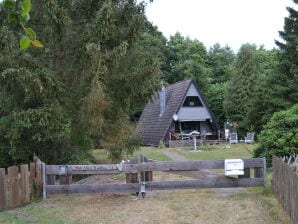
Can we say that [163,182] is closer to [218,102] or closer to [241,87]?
[241,87]

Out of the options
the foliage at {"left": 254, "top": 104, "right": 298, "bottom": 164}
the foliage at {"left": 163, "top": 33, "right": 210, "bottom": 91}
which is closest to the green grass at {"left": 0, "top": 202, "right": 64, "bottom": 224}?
the foliage at {"left": 254, "top": 104, "right": 298, "bottom": 164}

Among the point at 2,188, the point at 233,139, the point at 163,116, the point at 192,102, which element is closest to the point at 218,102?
the point at 192,102

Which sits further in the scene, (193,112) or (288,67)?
(193,112)

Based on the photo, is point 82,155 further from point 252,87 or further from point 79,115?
point 252,87

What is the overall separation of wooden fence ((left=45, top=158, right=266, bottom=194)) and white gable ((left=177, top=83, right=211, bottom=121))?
961 inches

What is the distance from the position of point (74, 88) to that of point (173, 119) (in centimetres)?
2025

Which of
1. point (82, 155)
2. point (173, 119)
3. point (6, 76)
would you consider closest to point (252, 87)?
point (173, 119)

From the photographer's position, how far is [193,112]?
36.3m

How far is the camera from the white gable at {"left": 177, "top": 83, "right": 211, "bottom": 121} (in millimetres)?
35750

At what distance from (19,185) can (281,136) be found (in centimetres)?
735

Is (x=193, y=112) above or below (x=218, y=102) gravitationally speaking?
below

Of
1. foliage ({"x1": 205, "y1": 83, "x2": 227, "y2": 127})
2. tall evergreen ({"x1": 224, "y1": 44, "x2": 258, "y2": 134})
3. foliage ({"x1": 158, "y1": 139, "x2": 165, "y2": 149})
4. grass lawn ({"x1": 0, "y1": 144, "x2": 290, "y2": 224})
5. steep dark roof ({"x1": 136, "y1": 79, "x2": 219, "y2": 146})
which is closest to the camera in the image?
grass lawn ({"x1": 0, "y1": 144, "x2": 290, "y2": 224})

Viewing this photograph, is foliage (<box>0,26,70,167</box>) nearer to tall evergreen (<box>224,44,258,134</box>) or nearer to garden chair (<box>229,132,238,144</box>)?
garden chair (<box>229,132,238,144</box>)

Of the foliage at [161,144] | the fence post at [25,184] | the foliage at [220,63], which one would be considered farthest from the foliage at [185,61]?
the fence post at [25,184]
